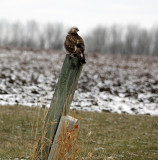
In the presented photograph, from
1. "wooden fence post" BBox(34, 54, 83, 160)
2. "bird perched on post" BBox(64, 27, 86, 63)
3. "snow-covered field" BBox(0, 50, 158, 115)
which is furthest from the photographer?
"snow-covered field" BBox(0, 50, 158, 115)

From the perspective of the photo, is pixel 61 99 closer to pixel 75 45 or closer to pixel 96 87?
pixel 75 45

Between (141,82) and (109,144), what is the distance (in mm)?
15375

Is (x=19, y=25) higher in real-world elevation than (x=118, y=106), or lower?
higher

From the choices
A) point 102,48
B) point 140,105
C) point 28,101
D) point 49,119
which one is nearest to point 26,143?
point 49,119

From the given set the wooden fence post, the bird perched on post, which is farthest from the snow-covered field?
the wooden fence post

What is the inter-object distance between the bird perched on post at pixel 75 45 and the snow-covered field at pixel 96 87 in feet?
23.5

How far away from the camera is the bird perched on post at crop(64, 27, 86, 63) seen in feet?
10.2

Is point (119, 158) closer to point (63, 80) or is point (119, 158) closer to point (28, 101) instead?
point (63, 80)

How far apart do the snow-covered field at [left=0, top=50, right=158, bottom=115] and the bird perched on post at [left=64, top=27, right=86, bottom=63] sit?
7148mm

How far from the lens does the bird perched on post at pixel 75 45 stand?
10.2 feet

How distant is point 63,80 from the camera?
3.04 metres

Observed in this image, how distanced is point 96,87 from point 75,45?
15704 millimetres

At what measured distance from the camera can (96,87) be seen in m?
18.8

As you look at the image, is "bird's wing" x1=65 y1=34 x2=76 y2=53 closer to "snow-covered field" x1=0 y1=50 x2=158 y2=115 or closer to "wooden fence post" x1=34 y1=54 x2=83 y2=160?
"wooden fence post" x1=34 y1=54 x2=83 y2=160
